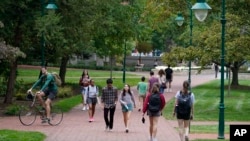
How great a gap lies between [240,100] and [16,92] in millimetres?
12803

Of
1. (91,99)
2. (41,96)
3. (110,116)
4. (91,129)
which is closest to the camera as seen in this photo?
(110,116)

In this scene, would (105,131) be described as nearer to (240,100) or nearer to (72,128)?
(72,128)

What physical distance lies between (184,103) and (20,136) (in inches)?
188

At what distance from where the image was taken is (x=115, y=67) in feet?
266

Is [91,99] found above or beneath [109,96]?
beneath

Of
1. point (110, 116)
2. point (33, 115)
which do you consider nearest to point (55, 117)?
point (33, 115)

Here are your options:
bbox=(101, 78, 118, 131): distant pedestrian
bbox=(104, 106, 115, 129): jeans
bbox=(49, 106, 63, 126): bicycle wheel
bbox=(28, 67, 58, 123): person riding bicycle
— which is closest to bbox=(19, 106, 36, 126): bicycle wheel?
bbox=(28, 67, 58, 123): person riding bicycle

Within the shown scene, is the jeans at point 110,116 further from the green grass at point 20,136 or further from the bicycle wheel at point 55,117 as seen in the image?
the green grass at point 20,136

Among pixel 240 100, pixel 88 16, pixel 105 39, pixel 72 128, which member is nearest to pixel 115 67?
pixel 105 39

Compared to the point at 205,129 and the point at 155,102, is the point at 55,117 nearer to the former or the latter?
the point at 205,129

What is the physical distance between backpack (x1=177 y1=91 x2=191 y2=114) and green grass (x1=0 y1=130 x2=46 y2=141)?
13.2 ft

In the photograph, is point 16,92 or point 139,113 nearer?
→ point 139,113

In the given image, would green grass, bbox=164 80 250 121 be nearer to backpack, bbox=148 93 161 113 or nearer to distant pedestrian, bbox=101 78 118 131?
distant pedestrian, bbox=101 78 118 131

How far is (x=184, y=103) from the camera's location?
1650 cm
